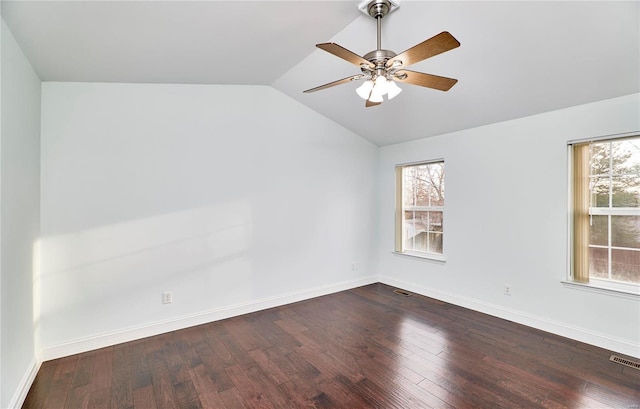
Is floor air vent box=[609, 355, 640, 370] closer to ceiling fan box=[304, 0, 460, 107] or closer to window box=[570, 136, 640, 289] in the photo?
window box=[570, 136, 640, 289]

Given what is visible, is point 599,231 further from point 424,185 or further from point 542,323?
point 424,185

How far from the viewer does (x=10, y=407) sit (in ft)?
6.29

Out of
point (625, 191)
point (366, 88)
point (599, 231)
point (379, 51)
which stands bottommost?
point (599, 231)

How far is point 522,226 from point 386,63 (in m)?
2.57

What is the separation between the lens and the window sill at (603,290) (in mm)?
2636

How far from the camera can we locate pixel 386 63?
1.87m

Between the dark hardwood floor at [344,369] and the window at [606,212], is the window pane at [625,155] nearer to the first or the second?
the window at [606,212]

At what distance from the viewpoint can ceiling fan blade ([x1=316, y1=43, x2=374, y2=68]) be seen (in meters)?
1.62

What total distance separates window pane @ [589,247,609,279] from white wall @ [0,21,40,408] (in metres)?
4.71

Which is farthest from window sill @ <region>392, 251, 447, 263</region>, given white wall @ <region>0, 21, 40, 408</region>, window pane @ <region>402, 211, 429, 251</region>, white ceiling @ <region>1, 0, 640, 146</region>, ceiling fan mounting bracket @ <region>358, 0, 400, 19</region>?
white wall @ <region>0, 21, 40, 408</region>

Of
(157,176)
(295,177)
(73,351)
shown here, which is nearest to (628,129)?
(295,177)

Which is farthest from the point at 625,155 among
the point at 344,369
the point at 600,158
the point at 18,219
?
the point at 18,219

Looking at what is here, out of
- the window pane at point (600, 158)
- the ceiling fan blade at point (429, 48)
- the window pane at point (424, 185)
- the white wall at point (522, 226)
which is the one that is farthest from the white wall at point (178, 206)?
the window pane at point (600, 158)

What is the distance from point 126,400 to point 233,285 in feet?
5.09
